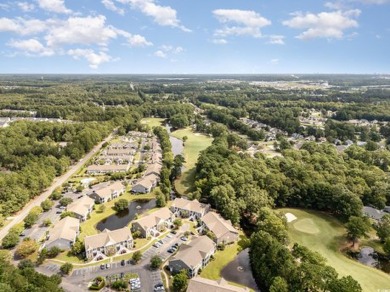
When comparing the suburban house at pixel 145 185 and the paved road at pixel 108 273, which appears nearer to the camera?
the paved road at pixel 108 273

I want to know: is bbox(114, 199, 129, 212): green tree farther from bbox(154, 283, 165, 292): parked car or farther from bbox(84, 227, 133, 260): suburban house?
bbox(154, 283, 165, 292): parked car

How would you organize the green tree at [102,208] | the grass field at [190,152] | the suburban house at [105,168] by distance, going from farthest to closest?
the suburban house at [105,168] < the grass field at [190,152] < the green tree at [102,208]

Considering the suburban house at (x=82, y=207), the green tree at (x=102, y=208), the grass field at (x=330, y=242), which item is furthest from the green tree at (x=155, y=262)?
the grass field at (x=330, y=242)

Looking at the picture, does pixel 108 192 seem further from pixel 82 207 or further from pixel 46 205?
pixel 46 205

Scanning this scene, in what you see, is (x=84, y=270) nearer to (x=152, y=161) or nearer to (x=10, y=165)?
(x=152, y=161)

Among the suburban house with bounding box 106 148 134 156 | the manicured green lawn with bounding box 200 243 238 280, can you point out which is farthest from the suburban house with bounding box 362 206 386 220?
the suburban house with bounding box 106 148 134 156

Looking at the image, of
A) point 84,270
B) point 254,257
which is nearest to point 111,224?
point 84,270

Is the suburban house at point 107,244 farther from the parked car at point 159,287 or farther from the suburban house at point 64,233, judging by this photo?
the parked car at point 159,287
